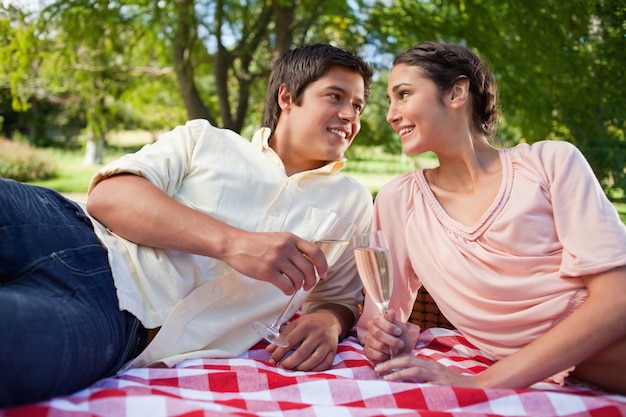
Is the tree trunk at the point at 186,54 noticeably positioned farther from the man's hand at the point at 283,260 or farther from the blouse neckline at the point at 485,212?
the man's hand at the point at 283,260

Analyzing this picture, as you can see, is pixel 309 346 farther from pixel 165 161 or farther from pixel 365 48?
pixel 365 48

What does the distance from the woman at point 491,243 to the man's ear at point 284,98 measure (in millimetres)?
663

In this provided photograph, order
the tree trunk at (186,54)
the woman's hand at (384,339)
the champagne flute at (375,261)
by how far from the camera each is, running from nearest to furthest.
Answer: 1. the champagne flute at (375,261)
2. the woman's hand at (384,339)
3. the tree trunk at (186,54)

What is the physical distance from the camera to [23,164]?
50.3ft

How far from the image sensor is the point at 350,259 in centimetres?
241

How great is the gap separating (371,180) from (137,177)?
770cm

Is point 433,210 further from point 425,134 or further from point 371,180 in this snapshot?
point 371,180

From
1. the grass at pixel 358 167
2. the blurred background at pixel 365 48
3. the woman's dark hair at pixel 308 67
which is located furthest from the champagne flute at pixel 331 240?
the blurred background at pixel 365 48

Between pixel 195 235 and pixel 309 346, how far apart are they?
52cm

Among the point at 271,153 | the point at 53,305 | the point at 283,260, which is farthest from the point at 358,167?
the point at 53,305

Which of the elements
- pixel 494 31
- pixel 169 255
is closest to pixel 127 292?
pixel 169 255

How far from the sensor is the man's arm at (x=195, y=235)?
176cm

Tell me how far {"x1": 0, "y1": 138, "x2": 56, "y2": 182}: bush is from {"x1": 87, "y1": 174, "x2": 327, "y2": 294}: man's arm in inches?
549

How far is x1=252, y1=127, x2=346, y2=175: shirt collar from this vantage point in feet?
7.98
